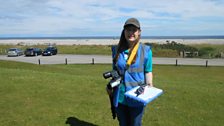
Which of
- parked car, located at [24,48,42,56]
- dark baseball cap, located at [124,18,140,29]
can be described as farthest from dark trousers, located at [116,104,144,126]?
parked car, located at [24,48,42,56]

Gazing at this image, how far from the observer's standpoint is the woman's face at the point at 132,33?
4062 mm

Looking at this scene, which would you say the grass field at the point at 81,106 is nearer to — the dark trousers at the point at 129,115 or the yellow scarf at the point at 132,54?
the dark trousers at the point at 129,115

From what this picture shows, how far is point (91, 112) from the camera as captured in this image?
817 cm

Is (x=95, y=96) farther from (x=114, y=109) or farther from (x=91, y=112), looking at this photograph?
(x=114, y=109)

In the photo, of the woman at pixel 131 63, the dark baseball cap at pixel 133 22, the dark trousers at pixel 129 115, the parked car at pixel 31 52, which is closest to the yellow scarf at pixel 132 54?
the woman at pixel 131 63

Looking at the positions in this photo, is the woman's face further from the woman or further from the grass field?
the grass field

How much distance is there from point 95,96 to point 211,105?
140 inches

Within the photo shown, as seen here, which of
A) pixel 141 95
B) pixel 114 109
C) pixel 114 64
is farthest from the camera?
pixel 114 109

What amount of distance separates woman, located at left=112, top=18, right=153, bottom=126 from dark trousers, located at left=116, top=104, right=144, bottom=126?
0.01 m

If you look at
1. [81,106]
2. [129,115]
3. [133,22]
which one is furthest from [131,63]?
[81,106]

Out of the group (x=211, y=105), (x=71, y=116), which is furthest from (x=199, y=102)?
(x=71, y=116)

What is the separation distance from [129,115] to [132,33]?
117 centimetres

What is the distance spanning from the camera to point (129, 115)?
4.36 metres

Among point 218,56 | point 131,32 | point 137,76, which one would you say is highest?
point 131,32
